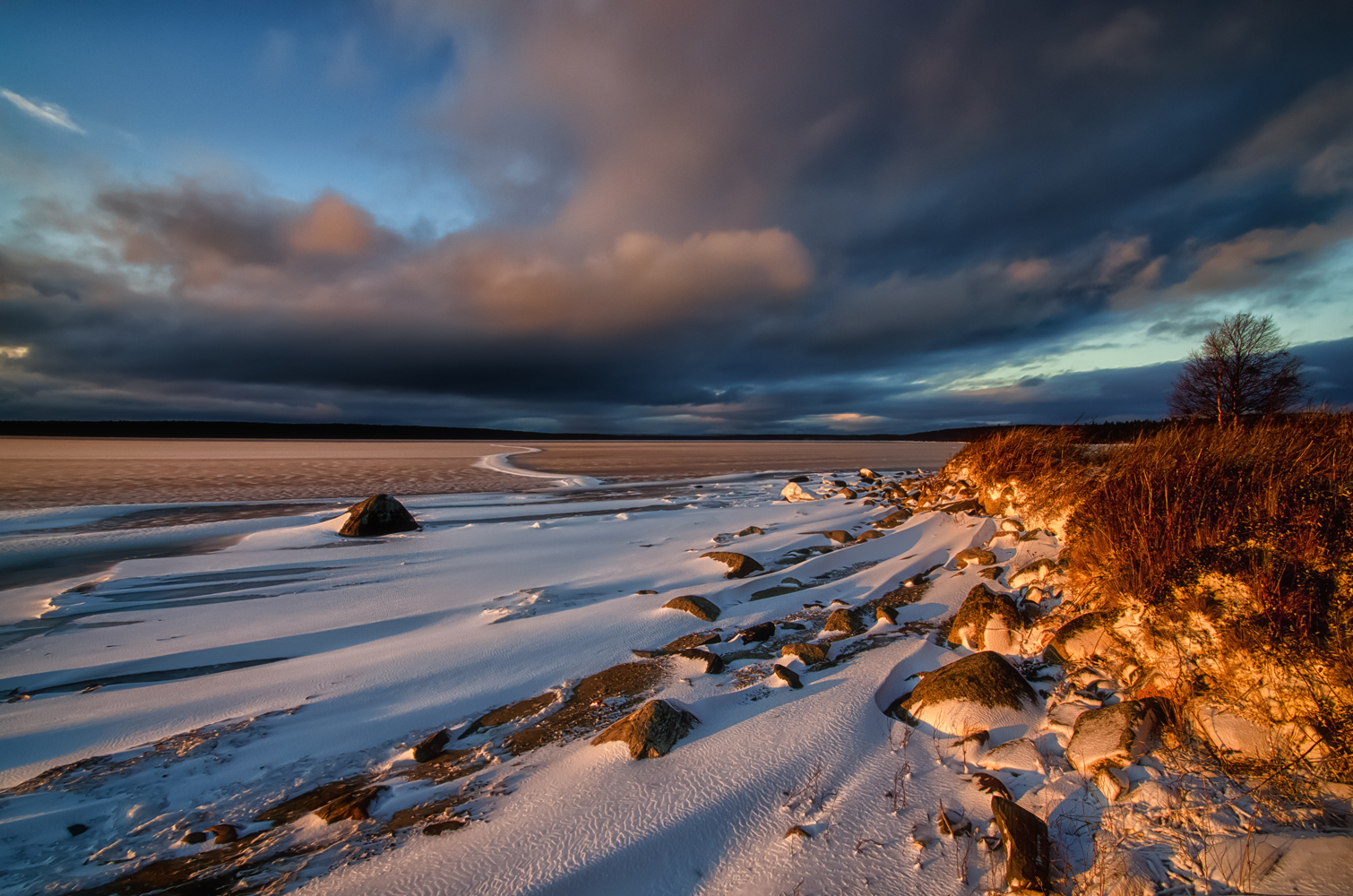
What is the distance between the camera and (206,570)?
7.55 m

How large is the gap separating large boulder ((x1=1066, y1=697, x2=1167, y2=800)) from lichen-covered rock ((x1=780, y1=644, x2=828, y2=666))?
1629mm

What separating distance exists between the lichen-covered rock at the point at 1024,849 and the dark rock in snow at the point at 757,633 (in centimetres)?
252

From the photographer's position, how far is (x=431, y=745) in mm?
3281

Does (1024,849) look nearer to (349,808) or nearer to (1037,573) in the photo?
(349,808)

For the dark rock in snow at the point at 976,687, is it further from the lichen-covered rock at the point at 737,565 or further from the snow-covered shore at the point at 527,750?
the lichen-covered rock at the point at 737,565

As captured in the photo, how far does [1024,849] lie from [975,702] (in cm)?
114

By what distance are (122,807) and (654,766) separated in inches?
116

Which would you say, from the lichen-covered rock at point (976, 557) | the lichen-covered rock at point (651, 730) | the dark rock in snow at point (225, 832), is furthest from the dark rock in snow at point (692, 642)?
the lichen-covered rock at point (976, 557)

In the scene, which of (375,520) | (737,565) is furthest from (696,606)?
(375,520)

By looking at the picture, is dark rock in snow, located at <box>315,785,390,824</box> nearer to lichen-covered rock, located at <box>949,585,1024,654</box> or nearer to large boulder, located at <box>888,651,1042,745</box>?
large boulder, located at <box>888,651,1042,745</box>

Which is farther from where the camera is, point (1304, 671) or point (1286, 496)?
point (1286, 496)

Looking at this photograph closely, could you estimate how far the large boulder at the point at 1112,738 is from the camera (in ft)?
8.25

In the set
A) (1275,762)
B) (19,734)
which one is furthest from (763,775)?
(19,734)

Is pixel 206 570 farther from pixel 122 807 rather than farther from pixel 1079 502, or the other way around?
pixel 1079 502
